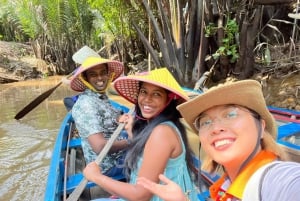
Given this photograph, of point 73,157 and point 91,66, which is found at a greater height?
point 91,66

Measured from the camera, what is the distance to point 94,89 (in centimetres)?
292

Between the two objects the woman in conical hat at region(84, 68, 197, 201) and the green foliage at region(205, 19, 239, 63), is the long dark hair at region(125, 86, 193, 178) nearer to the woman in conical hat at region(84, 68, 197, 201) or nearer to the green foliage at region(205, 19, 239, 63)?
the woman in conical hat at region(84, 68, 197, 201)

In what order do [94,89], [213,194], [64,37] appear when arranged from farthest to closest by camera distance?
1. [64,37]
2. [94,89]
3. [213,194]

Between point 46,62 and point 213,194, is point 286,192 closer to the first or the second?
point 213,194

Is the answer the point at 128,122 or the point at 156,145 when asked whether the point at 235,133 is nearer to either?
the point at 156,145

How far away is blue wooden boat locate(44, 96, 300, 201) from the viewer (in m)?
2.77

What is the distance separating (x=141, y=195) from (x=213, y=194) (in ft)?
1.74

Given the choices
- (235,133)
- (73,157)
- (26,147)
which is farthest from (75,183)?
(26,147)

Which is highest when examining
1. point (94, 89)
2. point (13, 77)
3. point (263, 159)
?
point (263, 159)

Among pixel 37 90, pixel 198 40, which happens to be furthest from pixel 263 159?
pixel 37 90

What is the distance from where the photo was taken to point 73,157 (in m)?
3.74

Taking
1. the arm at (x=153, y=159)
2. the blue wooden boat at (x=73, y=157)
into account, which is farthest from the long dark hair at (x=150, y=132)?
the blue wooden boat at (x=73, y=157)

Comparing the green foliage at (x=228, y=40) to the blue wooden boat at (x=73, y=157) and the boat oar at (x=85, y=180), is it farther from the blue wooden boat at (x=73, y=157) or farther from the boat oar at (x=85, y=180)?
the boat oar at (x=85, y=180)

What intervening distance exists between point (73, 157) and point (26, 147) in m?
3.36
